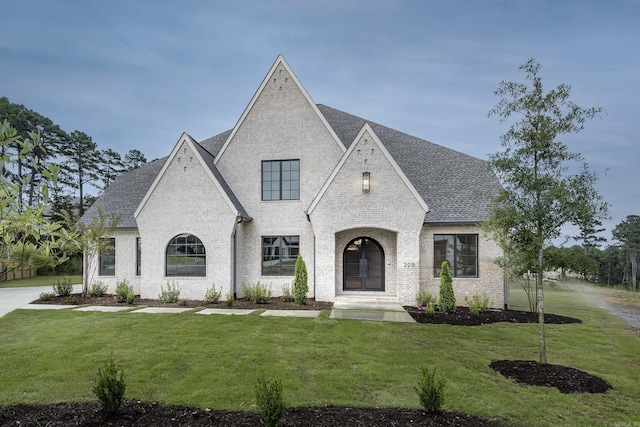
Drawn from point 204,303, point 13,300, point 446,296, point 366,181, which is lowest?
point 13,300

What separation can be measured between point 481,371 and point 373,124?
52.7 feet

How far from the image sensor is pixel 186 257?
15234 millimetres

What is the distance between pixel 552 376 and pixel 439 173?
12.2m

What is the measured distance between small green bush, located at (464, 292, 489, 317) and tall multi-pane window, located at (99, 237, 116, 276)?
16.3 m

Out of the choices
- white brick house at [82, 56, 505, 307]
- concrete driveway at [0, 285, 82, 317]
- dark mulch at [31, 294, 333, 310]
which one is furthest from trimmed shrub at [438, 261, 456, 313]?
concrete driveway at [0, 285, 82, 317]

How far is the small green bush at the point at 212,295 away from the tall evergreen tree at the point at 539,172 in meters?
11.2

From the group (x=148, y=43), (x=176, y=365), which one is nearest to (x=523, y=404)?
(x=176, y=365)

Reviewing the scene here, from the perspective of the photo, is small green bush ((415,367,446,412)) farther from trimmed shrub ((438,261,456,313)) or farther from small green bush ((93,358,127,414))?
trimmed shrub ((438,261,456,313))

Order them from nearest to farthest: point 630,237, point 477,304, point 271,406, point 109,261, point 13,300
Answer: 1. point 271,406
2. point 477,304
3. point 13,300
4. point 109,261
5. point 630,237

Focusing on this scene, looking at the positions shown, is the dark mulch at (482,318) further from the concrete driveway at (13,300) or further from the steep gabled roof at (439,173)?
the concrete driveway at (13,300)

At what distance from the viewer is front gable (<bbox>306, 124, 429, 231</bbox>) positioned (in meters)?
14.1

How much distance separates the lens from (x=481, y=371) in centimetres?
688

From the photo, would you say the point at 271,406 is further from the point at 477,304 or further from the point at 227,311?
the point at 477,304

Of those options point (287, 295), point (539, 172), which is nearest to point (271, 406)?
point (539, 172)
